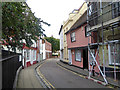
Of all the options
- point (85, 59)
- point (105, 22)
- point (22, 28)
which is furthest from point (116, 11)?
point (85, 59)

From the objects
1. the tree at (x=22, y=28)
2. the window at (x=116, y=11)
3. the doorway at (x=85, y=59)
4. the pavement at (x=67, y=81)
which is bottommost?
the pavement at (x=67, y=81)

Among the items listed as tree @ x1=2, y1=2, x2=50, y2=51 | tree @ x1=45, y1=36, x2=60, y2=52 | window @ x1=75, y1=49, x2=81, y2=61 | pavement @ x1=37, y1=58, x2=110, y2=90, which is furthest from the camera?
tree @ x1=45, y1=36, x2=60, y2=52

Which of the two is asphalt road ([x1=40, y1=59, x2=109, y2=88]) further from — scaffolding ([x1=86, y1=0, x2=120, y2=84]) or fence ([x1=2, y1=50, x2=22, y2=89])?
fence ([x1=2, y1=50, x2=22, y2=89])

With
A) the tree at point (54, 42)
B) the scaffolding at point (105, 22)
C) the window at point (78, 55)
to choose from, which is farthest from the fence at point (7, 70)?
the tree at point (54, 42)

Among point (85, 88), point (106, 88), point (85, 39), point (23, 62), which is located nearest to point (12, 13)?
point (85, 88)

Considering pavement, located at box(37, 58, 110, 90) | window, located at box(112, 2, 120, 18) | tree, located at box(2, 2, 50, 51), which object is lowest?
pavement, located at box(37, 58, 110, 90)

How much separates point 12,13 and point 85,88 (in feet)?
17.7

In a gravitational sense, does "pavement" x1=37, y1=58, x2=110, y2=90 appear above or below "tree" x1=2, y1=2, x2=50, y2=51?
below

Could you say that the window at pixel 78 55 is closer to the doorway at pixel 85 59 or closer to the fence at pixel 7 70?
the doorway at pixel 85 59

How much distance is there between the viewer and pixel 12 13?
531 centimetres

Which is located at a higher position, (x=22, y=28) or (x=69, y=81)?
(x=22, y=28)

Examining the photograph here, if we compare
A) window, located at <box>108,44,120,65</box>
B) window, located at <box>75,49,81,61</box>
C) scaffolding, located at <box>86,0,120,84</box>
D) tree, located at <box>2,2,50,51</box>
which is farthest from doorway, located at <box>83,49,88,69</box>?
tree, located at <box>2,2,50,51</box>

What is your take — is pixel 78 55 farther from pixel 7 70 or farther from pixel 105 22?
pixel 7 70

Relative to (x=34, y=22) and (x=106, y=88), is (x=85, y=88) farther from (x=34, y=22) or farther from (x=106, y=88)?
(x=34, y=22)
